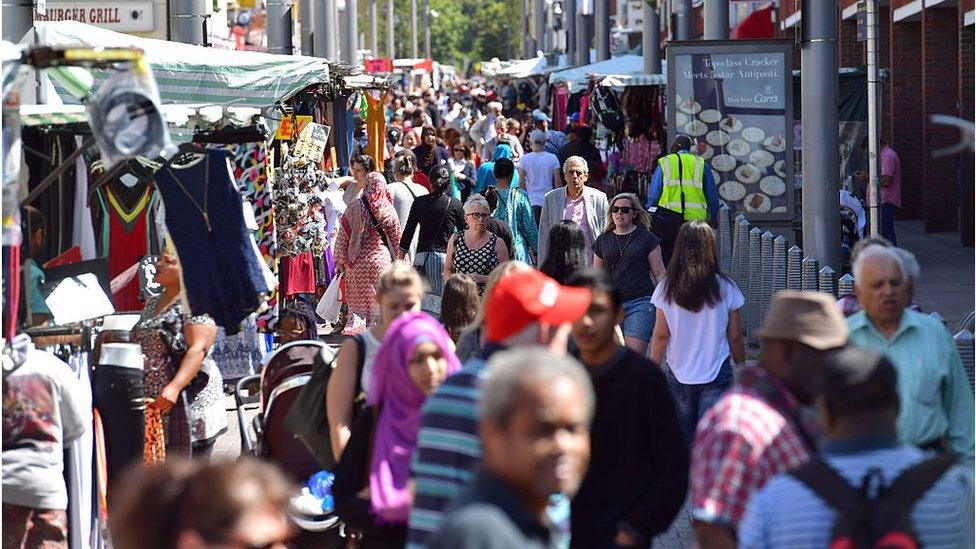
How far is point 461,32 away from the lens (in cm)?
14562

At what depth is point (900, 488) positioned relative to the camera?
4.18 m

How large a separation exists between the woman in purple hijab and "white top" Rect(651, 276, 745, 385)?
9.18 feet

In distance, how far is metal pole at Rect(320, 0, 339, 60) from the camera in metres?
29.5

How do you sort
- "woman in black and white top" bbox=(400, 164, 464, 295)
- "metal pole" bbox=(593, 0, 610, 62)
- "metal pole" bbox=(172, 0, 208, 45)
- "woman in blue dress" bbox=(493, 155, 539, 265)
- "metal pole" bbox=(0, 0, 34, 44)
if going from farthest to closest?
"metal pole" bbox=(593, 0, 610, 62)
"metal pole" bbox=(172, 0, 208, 45)
"woman in black and white top" bbox=(400, 164, 464, 295)
"woman in blue dress" bbox=(493, 155, 539, 265)
"metal pole" bbox=(0, 0, 34, 44)

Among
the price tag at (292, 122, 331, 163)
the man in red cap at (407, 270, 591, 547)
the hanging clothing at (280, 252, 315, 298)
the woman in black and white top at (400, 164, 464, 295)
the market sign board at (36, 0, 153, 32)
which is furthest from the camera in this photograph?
the market sign board at (36, 0, 153, 32)

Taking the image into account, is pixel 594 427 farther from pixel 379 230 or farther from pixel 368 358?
pixel 379 230

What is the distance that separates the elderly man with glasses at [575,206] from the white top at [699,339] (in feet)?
13.8

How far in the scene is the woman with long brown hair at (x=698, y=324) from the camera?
8.59 m

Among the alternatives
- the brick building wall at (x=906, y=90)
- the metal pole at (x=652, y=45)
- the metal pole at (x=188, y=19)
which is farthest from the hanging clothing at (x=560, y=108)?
the metal pole at (x=188, y=19)

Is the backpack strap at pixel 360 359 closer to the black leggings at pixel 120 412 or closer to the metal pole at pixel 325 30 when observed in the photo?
the black leggings at pixel 120 412

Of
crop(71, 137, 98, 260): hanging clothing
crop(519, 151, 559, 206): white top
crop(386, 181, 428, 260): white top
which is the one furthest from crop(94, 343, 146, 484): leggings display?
crop(519, 151, 559, 206): white top

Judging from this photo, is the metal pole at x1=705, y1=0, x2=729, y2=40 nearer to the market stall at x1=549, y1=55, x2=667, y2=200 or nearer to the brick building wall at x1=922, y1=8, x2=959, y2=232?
the market stall at x1=549, y1=55, x2=667, y2=200

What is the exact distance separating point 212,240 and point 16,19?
1.69 meters

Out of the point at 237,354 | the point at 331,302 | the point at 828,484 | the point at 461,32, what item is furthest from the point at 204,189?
the point at 461,32
